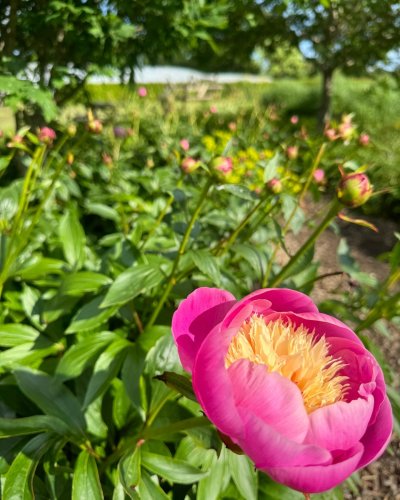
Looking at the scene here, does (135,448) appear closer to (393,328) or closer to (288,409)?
(288,409)

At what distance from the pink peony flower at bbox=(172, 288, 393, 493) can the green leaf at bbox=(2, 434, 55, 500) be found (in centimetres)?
43

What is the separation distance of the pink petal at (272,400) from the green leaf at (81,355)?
55 cm

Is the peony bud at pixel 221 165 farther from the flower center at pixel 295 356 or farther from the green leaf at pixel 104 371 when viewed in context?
the green leaf at pixel 104 371

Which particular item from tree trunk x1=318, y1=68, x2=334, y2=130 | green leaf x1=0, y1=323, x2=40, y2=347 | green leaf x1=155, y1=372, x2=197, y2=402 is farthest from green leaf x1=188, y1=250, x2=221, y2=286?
tree trunk x1=318, y1=68, x2=334, y2=130

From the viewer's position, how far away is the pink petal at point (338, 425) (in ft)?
1.39

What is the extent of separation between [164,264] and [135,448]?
1.41 ft

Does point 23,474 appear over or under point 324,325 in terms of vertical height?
under

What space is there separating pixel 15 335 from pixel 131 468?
0.45 m

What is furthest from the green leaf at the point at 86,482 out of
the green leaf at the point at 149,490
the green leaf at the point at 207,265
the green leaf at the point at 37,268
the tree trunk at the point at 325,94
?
the tree trunk at the point at 325,94

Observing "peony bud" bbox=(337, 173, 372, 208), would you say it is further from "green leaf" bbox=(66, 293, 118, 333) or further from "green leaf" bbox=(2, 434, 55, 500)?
"green leaf" bbox=(2, 434, 55, 500)

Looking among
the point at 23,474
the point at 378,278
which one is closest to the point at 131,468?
the point at 23,474

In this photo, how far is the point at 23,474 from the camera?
2.41 ft

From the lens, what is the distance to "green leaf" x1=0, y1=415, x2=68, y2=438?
0.73 meters

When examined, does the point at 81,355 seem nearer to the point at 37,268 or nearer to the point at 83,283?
the point at 83,283
